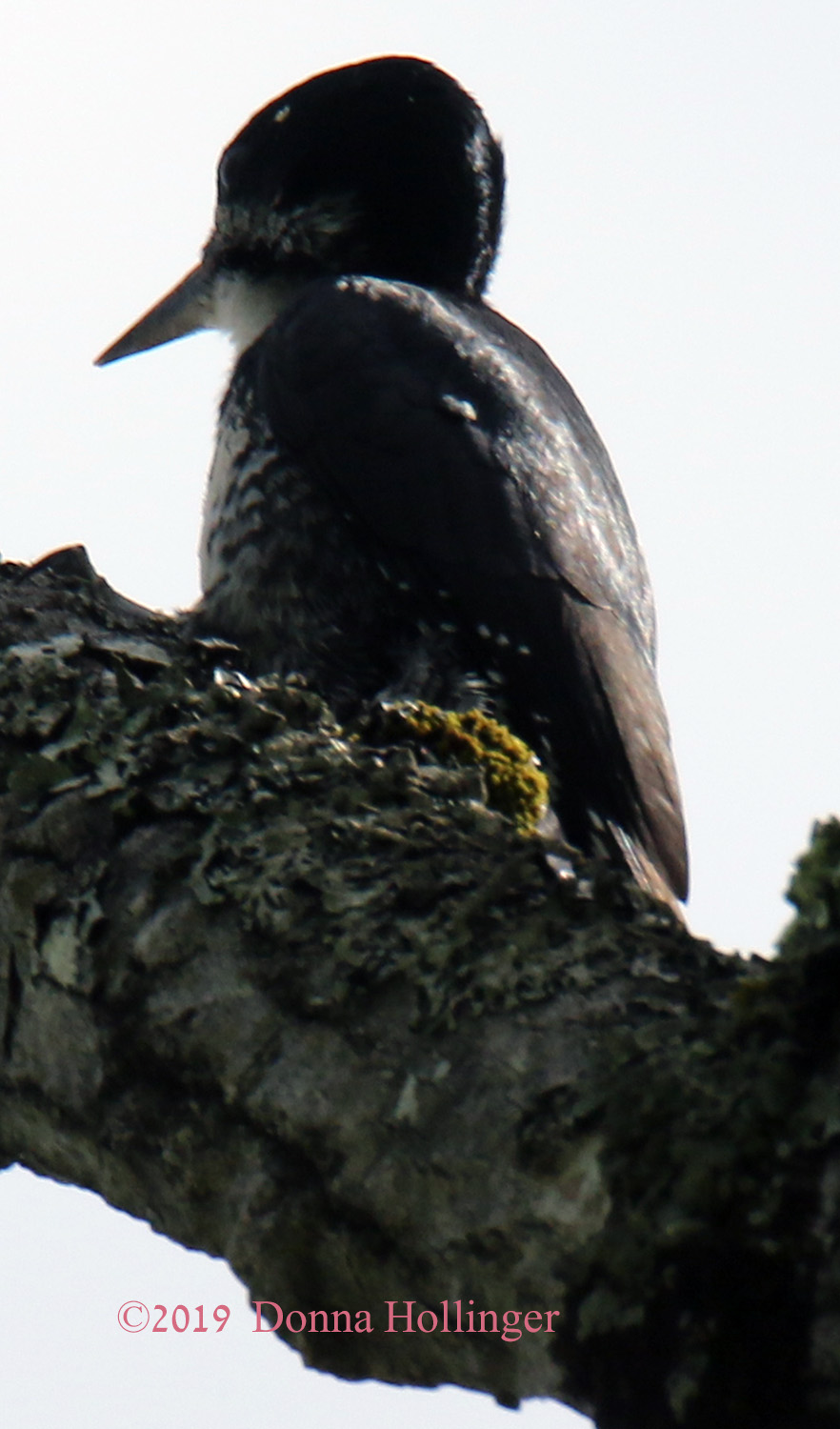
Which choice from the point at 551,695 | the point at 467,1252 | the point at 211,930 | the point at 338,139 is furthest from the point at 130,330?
the point at 467,1252

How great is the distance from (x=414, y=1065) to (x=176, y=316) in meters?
3.63

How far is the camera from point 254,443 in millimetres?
3646

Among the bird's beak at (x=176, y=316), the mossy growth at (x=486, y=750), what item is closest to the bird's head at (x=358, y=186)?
the bird's beak at (x=176, y=316)

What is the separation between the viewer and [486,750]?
2.52 m

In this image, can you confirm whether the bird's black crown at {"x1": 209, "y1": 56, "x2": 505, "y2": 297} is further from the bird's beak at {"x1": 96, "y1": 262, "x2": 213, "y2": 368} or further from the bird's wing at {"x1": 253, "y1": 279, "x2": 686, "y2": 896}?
the bird's wing at {"x1": 253, "y1": 279, "x2": 686, "y2": 896}

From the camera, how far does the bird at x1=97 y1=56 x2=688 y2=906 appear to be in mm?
3221

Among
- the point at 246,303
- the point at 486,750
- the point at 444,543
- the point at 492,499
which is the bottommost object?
the point at 486,750

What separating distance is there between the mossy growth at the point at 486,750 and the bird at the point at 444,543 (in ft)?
1.87

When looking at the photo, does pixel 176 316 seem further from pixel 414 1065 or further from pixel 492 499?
pixel 414 1065

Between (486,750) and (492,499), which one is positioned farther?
(492,499)

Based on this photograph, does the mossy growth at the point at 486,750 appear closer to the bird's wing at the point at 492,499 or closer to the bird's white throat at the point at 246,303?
the bird's wing at the point at 492,499

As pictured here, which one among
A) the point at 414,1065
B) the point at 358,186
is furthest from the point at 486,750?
the point at 358,186

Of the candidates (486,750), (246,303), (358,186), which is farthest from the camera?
(246,303)

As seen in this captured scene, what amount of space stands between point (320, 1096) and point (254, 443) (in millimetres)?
2402
